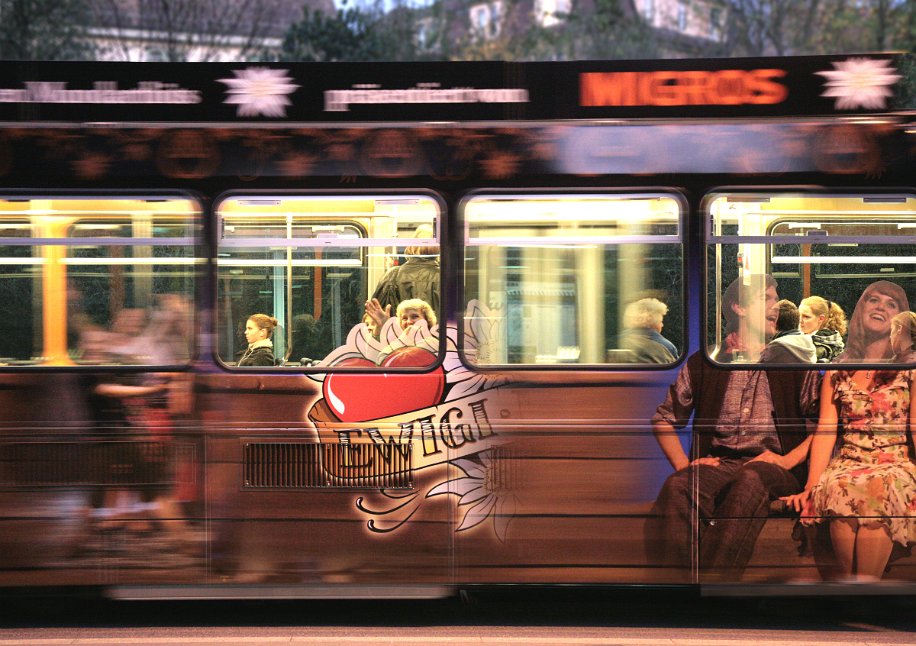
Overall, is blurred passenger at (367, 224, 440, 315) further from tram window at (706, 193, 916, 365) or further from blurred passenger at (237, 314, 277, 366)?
tram window at (706, 193, 916, 365)

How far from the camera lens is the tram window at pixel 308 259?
5363 millimetres

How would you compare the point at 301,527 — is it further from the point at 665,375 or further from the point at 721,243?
the point at 721,243

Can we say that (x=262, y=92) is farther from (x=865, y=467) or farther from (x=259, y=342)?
(x=865, y=467)

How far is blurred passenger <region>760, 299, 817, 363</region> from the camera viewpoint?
5379 mm

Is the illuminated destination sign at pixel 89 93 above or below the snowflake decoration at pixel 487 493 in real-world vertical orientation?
above

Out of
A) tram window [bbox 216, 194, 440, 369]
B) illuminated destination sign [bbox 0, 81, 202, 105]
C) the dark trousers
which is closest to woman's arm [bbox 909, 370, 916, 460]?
the dark trousers

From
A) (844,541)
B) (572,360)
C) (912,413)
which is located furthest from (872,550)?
(572,360)

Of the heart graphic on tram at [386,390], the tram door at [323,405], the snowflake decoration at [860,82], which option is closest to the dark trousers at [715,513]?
the tram door at [323,405]

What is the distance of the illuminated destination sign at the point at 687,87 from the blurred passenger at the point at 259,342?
2.19 m

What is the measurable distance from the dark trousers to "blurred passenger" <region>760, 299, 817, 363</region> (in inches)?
23.1

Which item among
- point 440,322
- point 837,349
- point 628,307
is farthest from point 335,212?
point 837,349

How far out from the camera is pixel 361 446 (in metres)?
5.40

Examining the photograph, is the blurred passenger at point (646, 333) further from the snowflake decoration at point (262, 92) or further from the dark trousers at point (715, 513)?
the snowflake decoration at point (262, 92)

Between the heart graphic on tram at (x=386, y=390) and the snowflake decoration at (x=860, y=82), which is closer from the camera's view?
the snowflake decoration at (x=860, y=82)
